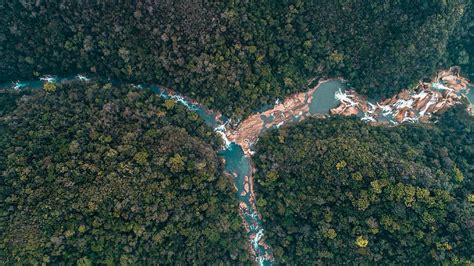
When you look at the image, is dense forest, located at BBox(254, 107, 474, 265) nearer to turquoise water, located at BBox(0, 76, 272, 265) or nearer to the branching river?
the branching river

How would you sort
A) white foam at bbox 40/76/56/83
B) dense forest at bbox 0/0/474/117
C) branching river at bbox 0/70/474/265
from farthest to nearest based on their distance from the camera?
branching river at bbox 0/70/474/265 < white foam at bbox 40/76/56/83 < dense forest at bbox 0/0/474/117

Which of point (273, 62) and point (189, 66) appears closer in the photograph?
point (189, 66)

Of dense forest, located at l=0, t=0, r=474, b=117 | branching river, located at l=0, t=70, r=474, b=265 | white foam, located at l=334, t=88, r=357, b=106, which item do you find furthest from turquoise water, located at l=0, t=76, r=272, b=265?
white foam, located at l=334, t=88, r=357, b=106

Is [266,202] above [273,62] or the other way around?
the other way around

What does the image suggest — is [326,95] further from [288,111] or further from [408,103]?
[408,103]

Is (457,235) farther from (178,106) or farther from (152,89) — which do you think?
(152,89)

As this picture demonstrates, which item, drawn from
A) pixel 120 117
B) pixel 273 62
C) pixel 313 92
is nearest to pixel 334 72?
pixel 313 92
